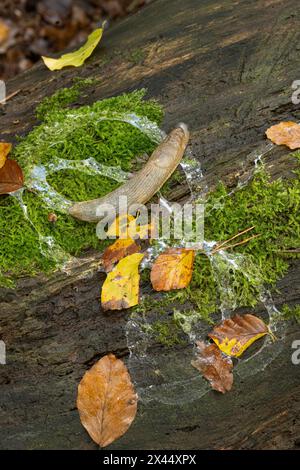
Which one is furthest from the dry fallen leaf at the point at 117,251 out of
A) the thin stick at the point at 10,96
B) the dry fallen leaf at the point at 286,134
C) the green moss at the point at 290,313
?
the thin stick at the point at 10,96

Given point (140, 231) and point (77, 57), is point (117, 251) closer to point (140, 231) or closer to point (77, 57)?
point (140, 231)

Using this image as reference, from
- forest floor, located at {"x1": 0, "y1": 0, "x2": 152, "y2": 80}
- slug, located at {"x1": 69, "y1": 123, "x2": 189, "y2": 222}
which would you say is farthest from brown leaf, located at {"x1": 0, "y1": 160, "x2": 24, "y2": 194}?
forest floor, located at {"x1": 0, "y1": 0, "x2": 152, "y2": 80}

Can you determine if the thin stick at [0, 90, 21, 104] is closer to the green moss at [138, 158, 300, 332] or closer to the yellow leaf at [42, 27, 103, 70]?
the yellow leaf at [42, 27, 103, 70]

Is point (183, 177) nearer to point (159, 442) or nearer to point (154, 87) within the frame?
point (154, 87)

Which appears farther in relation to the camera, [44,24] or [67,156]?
[44,24]

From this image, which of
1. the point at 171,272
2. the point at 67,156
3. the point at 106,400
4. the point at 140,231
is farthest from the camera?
the point at 67,156

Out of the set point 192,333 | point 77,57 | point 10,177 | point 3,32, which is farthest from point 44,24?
point 192,333

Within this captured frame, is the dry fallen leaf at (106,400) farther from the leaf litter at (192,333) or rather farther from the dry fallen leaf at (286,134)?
the dry fallen leaf at (286,134)

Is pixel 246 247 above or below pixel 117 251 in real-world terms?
below
